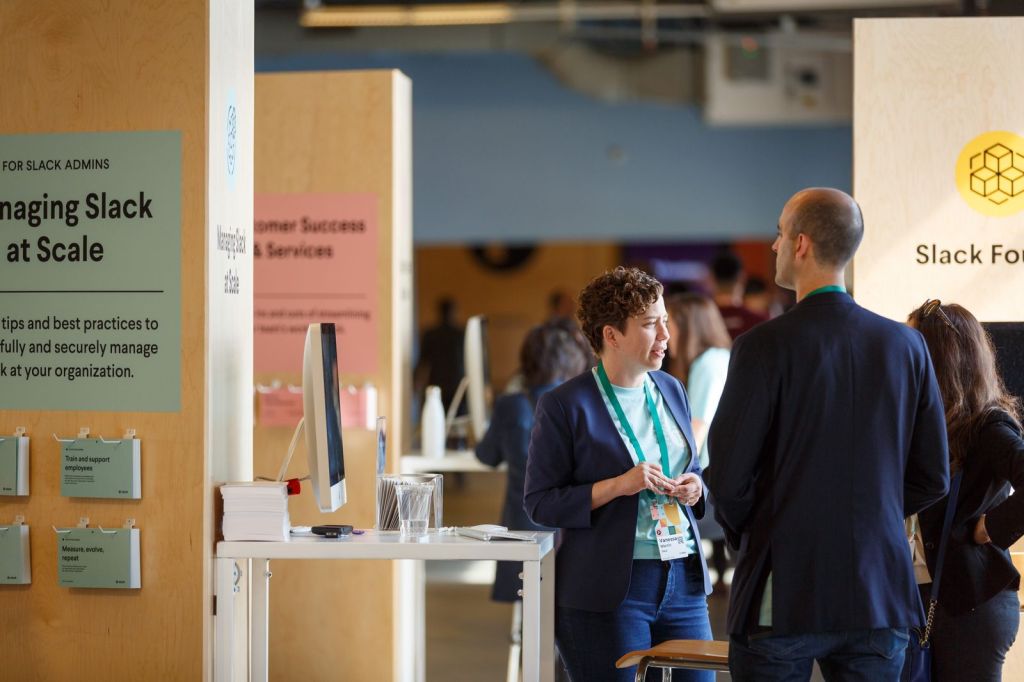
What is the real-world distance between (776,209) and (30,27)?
359 inches

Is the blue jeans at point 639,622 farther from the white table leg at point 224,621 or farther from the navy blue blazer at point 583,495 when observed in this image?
the white table leg at point 224,621

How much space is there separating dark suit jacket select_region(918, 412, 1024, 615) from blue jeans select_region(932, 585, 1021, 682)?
0.03 m

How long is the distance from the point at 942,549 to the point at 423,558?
124 cm

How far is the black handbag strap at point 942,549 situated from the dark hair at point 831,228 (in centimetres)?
86

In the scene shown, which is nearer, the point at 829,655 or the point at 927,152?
the point at 829,655

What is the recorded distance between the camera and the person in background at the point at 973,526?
2820mm

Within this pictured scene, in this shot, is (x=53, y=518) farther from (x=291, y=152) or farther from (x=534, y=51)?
(x=534, y=51)

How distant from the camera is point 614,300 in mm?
2893

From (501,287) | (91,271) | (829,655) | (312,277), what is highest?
(501,287)

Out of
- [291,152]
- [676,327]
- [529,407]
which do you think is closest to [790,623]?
[529,407]

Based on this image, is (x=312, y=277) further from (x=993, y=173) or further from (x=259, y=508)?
(x=993, y=173)

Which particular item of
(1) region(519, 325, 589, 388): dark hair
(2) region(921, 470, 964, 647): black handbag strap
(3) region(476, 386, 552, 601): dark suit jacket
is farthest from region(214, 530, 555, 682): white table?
(1) region(519, 325, 589, 388): dark hair

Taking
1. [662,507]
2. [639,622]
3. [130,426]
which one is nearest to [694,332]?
[662,507]

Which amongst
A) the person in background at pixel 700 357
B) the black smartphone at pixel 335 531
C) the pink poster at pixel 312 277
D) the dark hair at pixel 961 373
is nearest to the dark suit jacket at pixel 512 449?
the pink poster at pixel 312 277
